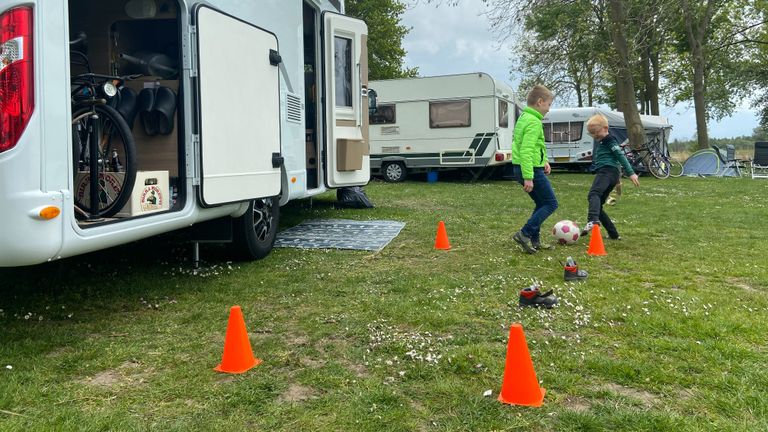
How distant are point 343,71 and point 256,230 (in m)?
2.88

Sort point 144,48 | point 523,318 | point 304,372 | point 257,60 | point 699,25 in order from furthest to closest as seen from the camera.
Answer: point 699,25
point 144,48
point 257,60
point 523,318
point 304,372

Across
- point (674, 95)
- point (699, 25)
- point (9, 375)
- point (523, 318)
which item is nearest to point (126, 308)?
point (9, 375)

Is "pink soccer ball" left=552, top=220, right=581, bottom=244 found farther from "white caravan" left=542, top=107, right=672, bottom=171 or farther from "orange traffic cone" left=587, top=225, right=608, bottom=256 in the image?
"white caravan" left=542, top=107, right=672, bottom=171

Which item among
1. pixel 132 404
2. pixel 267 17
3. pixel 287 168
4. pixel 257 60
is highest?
pixel 267 17

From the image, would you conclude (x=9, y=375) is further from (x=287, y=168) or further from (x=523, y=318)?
(x=287, y=168)

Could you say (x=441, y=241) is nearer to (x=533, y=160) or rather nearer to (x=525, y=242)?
(x=525, y=242)

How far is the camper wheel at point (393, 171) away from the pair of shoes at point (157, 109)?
13021 millimetres

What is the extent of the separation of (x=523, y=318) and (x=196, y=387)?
2096 millimetres

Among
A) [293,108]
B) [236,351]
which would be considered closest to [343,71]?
[293,108]

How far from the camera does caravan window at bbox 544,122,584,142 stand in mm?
22312

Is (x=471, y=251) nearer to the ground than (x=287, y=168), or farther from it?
nearer to the ground

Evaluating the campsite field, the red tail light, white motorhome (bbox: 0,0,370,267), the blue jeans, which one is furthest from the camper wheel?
the red tail light

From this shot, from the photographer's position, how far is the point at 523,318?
391 cm

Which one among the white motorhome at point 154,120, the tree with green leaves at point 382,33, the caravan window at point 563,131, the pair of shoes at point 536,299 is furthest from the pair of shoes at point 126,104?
the tree with green leaves at point 382,33
